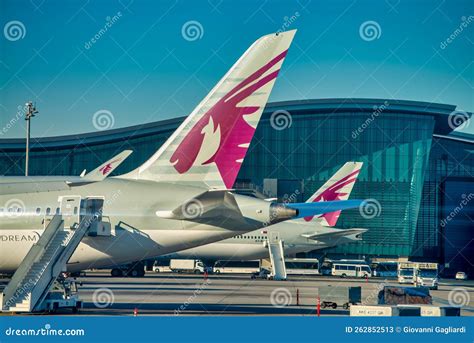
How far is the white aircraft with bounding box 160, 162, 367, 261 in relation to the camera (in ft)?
282

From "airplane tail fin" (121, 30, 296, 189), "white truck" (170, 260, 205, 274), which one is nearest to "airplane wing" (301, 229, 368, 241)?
"white truck" (170, 260, 205, 274)

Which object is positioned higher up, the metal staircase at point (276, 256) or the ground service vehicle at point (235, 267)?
the ground service vehicle at point (235, 267)

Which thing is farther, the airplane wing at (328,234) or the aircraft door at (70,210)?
the airplane wing at (328,234)

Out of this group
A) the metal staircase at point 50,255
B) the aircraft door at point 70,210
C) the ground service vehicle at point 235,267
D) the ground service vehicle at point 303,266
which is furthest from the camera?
the ground service vehicle at point 303,266

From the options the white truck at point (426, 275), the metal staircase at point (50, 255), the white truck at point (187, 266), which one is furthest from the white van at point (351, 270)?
the metal staircase at point (50, 255)

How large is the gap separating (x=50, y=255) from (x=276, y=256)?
53018 millimetres

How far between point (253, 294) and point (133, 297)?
10435 millimetres

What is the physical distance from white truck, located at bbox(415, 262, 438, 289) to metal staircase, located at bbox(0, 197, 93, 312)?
156ft

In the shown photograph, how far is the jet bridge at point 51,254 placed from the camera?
30.6 meters

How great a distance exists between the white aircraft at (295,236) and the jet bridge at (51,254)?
53503mm

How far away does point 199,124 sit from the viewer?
31.3 m

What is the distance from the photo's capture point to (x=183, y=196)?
102 ft

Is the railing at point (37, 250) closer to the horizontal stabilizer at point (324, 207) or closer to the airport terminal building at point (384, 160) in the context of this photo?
the horizontal stabilizer at point (324, 207)

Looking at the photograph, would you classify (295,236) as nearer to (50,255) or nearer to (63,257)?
(63,257)
